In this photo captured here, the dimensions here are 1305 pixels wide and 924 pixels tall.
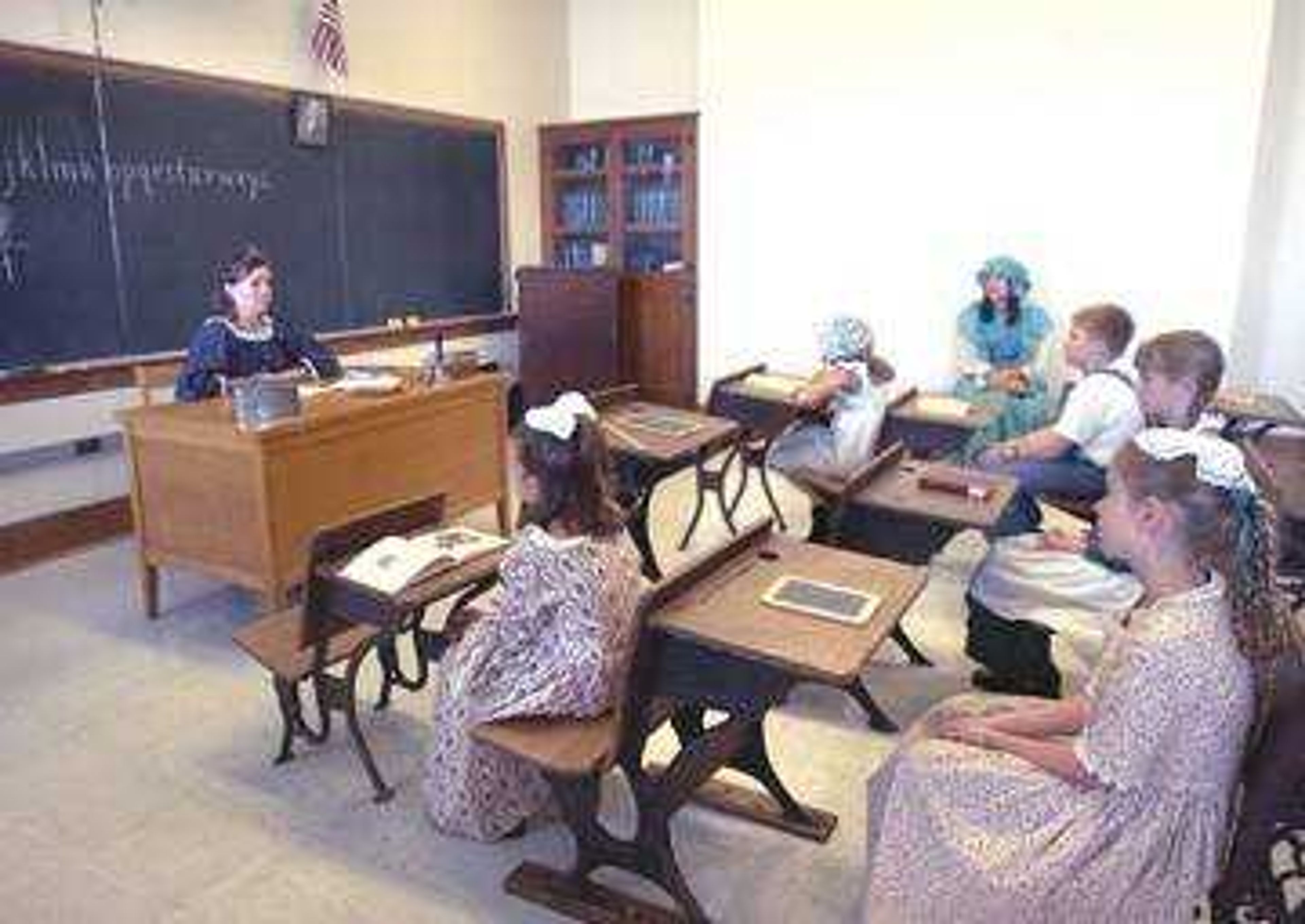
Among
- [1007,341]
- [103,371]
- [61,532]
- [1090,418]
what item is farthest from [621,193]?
[1090,418]

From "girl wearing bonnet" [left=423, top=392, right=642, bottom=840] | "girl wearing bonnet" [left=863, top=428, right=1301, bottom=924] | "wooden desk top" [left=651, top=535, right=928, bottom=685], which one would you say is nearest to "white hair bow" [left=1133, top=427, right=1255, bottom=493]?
"girl wearing bonnet" [left=863, top=428, right=1301, bottom=924]

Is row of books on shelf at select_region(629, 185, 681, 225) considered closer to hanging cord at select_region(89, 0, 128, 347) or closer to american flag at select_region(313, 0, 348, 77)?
american flag at select_region(313, 0, 348, 77)

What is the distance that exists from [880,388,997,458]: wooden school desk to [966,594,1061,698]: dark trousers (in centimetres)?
81

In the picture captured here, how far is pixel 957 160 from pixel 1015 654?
3.37 metres

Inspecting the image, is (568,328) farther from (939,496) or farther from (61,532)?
(939,496)

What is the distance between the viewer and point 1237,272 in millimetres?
4918

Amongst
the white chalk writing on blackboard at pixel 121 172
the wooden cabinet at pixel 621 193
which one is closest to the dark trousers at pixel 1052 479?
the wooden cabinet at pixel 621 193

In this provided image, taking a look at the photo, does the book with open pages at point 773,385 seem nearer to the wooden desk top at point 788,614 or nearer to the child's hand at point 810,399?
the child's hand at point 810,399

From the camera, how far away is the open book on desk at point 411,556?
2.23 meters

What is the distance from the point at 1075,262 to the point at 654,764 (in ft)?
13.1

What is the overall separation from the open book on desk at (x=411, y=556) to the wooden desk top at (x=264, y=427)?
1.04 meters

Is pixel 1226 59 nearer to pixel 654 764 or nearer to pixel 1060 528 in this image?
pixel 1060 528

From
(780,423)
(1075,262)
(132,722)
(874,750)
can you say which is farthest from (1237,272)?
(132,722)

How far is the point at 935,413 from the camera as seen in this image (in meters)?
3.85
